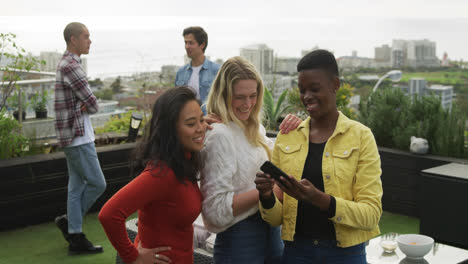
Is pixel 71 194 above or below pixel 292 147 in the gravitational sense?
below

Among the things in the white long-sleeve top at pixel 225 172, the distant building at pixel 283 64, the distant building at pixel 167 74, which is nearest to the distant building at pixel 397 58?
the distant building at pixel 283 64

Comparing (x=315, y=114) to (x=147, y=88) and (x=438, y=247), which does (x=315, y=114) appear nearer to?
(x=438, y=247)

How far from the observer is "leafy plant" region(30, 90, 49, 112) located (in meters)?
6.02

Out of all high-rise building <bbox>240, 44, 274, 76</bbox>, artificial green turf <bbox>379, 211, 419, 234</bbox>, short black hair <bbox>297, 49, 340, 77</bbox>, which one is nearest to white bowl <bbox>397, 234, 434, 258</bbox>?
short black hair <bbox>297, 49, 340, 77</bbox>

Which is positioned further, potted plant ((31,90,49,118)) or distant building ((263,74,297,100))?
A: distant building ((263,74,297,100))

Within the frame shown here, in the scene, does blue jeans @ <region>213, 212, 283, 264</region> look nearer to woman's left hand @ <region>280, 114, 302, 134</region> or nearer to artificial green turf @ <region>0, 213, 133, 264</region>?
woman's left hand @ <region>280, 114, 302, 134</region>

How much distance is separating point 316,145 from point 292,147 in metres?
0.08

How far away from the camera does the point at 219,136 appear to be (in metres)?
1.91

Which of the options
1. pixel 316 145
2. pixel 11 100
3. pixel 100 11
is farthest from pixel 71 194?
pixel 100 11

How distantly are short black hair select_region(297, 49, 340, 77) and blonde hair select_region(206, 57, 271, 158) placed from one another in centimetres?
32

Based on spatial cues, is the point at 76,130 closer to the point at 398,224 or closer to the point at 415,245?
the point at 415,245

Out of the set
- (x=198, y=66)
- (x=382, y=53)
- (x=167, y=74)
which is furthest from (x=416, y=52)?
(x=198, y=66)

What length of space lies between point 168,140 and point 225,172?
232mm

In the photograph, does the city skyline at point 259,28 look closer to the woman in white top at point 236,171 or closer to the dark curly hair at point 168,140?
the woman in white top at point 236,171
